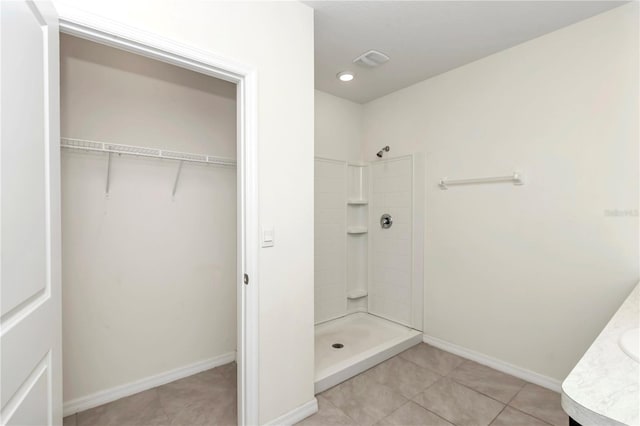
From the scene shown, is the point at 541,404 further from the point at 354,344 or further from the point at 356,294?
the point at 356,294

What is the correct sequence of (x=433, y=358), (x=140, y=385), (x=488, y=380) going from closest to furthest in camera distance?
(x=140, y=385) → (x=488, y=380) → (x=433, y=358)

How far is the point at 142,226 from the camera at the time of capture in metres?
2.16

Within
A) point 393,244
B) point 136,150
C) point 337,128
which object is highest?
point 337,128

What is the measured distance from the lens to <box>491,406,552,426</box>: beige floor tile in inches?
70.9

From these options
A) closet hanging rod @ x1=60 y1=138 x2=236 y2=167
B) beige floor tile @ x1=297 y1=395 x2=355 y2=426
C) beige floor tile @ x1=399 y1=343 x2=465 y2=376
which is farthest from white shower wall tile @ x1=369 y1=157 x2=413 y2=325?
closet hanging rod @ x1=60 y1=138 x2=236 y2=167

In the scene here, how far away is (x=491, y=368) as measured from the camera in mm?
2438

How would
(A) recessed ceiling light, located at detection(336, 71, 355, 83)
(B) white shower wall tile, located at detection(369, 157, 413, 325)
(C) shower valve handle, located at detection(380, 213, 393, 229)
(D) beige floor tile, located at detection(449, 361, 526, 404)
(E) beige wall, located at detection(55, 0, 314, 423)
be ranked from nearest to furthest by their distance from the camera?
(E) beige wall, located at detection(55, 0, 314, 423) → (D) beige floor tile, located at detection(449, 361, 526, 404) → (A) recessed ceiling light, located at detection(336, 71, 355, 83) → (B) white shower wall tile, located at detection(369, 157, 413, 325) → (C) shower valve handle, located at detection(380, 213, 393, 229)

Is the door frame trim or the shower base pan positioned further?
the shower base pan

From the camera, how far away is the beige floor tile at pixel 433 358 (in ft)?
8.06

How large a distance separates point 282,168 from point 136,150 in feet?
3.33

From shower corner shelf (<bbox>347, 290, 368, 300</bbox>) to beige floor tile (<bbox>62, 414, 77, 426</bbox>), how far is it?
2385 mm

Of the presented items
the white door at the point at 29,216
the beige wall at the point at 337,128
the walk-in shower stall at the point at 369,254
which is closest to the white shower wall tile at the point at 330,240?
the walk-in shower stall at the point at 369,254

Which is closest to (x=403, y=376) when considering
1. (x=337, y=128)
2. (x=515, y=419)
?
(x=515, y=419)

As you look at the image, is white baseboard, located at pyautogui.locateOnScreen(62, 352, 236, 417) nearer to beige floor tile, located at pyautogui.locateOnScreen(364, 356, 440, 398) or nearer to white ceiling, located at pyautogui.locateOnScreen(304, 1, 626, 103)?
beige floor tile, located at pyautogui.locateOnScreen(364, 356, 440, 398)
